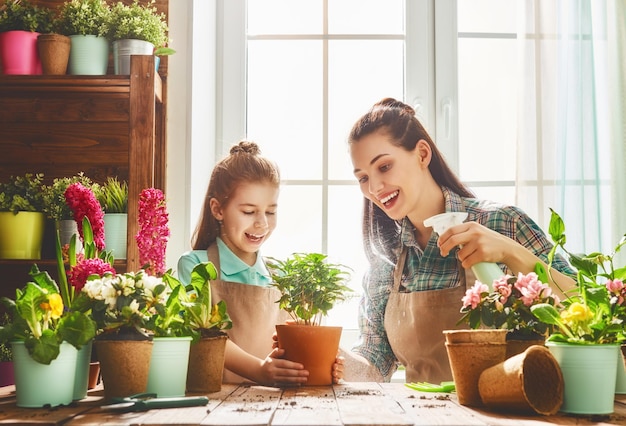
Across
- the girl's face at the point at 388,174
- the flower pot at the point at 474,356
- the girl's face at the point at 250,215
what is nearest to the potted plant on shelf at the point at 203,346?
the flower pot at the point at 474,356

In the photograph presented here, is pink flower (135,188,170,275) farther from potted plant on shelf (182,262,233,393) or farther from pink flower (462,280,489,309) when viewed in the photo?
pink flower (462,280,489,309)

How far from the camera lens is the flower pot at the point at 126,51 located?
7.59 feet

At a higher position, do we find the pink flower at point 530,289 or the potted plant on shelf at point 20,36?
the potted plant on shelf at point 20,36

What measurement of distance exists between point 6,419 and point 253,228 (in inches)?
45.0

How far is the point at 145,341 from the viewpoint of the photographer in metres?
1.24

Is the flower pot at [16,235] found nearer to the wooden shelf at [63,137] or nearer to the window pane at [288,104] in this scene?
the wooden shelf at [63,137]

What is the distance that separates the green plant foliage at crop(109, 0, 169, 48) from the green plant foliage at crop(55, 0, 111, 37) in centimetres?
3

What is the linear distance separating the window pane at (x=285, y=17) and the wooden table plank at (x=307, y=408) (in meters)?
1.72

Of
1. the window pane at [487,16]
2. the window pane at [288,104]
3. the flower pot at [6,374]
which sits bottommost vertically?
the flower pot at [6,374]

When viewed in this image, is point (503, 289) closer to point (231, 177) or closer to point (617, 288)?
point (617, 288)

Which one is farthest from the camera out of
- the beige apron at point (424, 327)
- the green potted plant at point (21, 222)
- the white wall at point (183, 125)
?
the white wall at point (183, 125)

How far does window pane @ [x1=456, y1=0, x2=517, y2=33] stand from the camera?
9.10ft

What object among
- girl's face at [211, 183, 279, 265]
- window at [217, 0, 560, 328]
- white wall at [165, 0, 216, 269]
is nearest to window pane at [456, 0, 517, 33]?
window at [217, 0, 560, 328]

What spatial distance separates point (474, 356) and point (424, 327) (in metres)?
0.87
